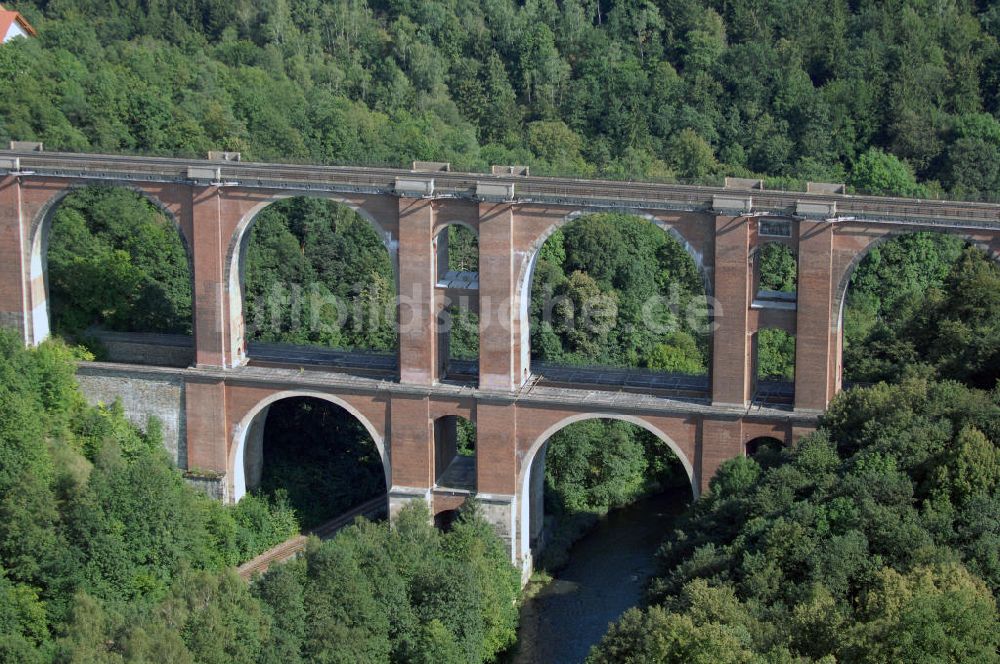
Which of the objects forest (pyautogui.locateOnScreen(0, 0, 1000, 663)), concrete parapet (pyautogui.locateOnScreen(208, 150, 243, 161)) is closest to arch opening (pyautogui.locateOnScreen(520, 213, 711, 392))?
forest (pyautogui.locateOnScreen(0, 0, 1000, 663))

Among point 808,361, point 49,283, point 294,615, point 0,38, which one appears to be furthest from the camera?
point 0,38

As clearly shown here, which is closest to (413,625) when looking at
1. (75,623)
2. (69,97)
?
(75,623)

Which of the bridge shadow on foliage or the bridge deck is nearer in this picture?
the bridge deck

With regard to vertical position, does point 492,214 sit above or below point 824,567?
above

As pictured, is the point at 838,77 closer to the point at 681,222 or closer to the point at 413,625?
the point at 681,222

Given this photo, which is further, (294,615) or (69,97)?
(69,97)

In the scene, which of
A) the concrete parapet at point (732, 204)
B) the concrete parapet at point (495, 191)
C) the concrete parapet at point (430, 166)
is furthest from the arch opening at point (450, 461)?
the concrete parapet at point (732, 204)

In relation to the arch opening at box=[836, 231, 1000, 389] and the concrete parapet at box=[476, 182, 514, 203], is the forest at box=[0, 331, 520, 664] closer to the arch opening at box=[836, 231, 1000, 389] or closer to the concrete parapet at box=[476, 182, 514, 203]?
the concrete parapet at box=[476, 182, 514, 203]
